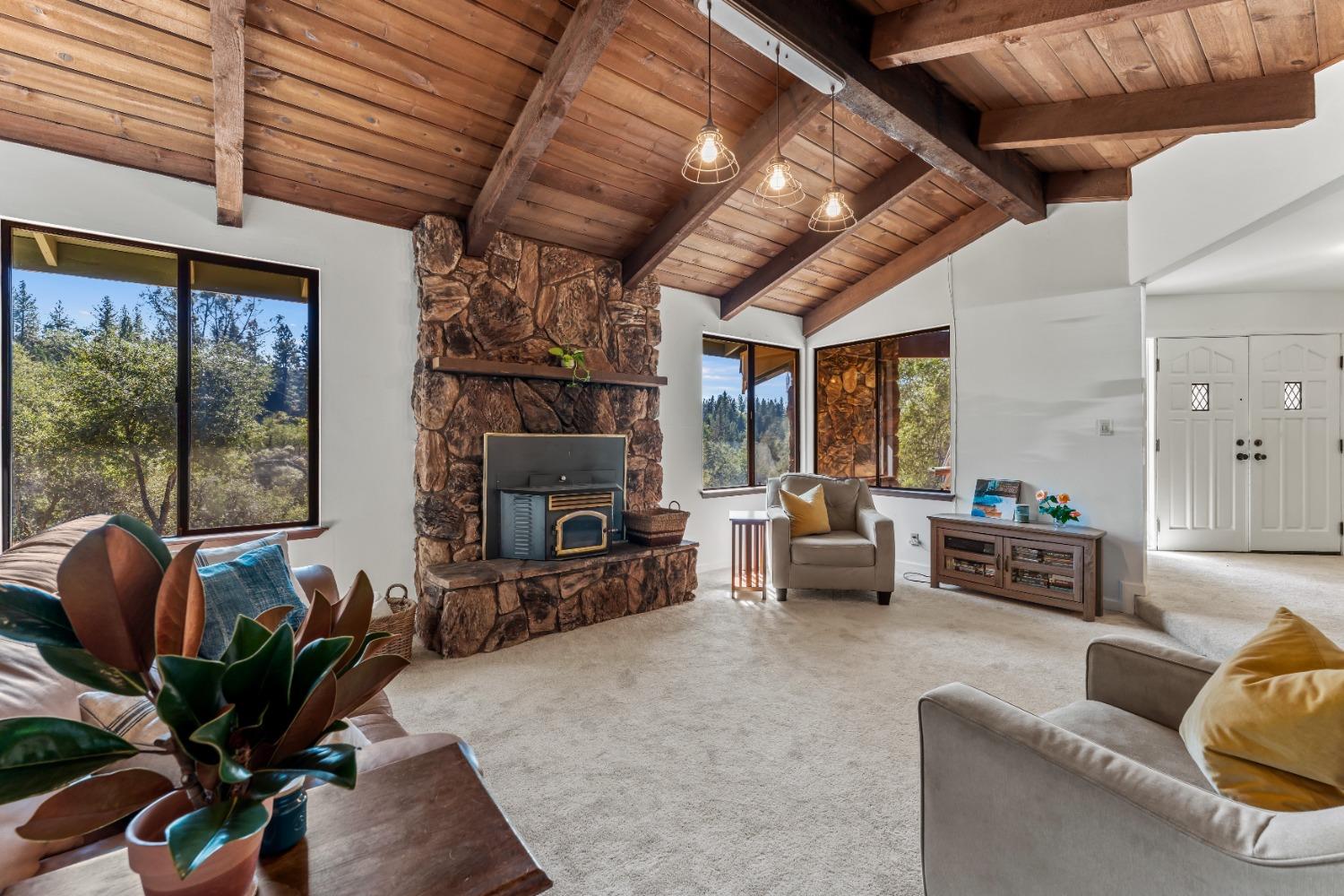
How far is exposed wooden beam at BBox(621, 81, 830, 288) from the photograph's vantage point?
3051 millimetres

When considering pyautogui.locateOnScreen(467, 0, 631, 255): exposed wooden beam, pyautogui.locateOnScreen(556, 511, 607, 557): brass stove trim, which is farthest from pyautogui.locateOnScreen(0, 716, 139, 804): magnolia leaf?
pyautogui.locateOnScreen(556, 511, 607, 557): brass stove trim

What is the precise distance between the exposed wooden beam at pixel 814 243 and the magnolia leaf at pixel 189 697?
407 centimetres

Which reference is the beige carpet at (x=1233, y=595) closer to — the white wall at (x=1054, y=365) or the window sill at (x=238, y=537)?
the white wall at (x=1054, y=365)

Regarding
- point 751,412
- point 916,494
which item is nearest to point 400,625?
point 751,412

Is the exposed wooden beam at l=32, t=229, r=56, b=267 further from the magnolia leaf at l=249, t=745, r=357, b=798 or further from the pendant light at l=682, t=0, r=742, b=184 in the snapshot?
the magnolia leaf at l=249, t=745, r=357, b=798

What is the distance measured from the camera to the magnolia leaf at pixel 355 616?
78cm

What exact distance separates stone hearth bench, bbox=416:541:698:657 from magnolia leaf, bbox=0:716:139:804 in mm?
2776

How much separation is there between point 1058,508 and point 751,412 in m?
2.62

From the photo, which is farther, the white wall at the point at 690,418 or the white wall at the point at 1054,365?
the white wall at the point at 690,418

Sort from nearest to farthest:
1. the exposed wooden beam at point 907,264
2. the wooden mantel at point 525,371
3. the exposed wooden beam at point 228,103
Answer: the exposed wooden beam at point 228,103 → the wooden mantel at point 525,371 → the exposed wooden beam at point 907,264

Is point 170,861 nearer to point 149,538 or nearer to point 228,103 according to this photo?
point 149,538

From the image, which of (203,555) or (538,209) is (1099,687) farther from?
(538,209)

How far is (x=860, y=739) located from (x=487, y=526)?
2494mm

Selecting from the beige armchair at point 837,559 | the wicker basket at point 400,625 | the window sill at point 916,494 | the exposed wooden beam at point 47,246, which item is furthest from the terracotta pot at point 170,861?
the window sill at point 916,494
